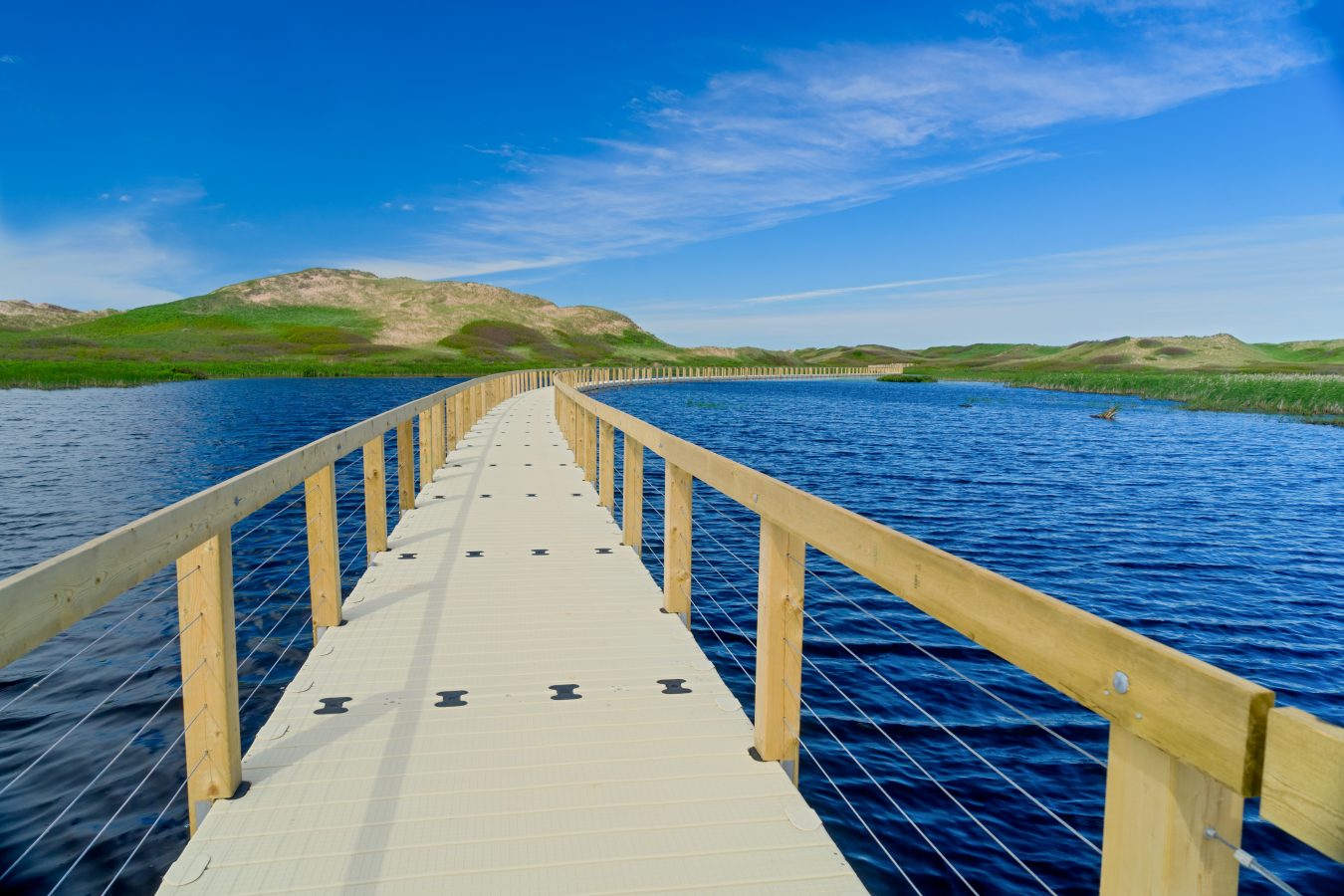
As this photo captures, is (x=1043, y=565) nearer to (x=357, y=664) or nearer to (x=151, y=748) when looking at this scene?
(x=357, y=664)

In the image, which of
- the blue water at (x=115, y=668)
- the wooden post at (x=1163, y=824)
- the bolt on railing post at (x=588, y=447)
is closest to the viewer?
the wooden post at (x=1163, y=824)

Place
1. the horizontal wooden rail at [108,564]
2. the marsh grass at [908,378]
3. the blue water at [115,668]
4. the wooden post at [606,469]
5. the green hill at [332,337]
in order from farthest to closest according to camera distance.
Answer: the marsh grass at [908,378], the green hill at [332,337], the wooden post at [606,469], the blue water at [115,668], the horizontal wooden rail at [108,564]

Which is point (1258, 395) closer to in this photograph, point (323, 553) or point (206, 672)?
point (323, 553)

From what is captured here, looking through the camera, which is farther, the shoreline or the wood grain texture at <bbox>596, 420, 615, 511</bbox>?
the shoreline

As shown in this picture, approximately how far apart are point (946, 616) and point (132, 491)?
722 inches

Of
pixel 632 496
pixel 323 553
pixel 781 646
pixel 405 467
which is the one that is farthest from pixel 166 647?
pixel 781 646

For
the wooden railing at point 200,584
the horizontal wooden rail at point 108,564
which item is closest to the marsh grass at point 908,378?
the wooden railing at point 200,584

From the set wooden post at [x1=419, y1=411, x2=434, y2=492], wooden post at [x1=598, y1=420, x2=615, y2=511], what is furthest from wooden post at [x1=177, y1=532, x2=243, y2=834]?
wooden post at [x1=419, y1=411, x2=434, y2=492]

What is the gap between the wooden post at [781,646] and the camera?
340cm

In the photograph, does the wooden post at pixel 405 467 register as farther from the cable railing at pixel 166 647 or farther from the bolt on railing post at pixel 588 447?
the bolt on railing post at pixel 588 447

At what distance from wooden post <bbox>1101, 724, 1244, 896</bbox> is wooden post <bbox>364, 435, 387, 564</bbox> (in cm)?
631

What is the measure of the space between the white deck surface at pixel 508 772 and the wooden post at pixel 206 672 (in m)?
0.14

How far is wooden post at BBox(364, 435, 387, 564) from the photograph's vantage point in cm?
Answer: 693

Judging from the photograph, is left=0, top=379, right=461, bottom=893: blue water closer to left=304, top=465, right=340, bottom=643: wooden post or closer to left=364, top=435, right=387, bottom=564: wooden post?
left=304, top=465, right=340, bottom=643: wooden post
